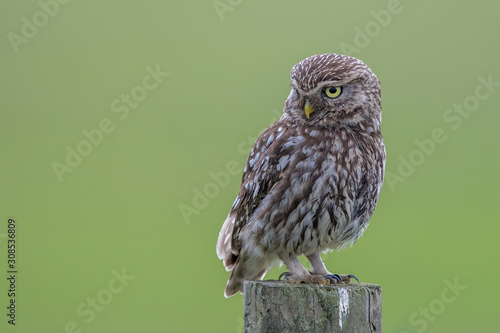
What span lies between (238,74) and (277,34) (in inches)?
42.3

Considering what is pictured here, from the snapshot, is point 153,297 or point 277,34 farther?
point 277,34

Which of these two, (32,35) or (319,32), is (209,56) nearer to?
(319,32)

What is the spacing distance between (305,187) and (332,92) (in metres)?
0.55

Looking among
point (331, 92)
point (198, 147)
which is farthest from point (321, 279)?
point (198, 147)

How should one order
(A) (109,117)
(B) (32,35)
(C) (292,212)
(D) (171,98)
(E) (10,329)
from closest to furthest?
1. (C) (292,212)
2. (E) (10,329)
3. (A) (109,117)
4. (D) (171,98)
5. (B) (32,35)

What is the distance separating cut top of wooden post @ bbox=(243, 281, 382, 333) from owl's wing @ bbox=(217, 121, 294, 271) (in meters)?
1.03

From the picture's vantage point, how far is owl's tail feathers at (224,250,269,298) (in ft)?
13.9

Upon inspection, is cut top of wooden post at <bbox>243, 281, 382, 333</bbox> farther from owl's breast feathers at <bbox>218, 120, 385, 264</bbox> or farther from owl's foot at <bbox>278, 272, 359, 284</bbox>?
owl's breast feathers at <bbox>218, 120, 385, 264</bbox>

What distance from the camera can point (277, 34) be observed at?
10.1 metres

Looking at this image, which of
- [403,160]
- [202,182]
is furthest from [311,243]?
[202,182]

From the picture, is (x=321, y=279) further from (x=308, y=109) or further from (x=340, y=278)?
(x=308, y=109)

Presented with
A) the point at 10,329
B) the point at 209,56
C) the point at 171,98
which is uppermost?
the point at 209,56

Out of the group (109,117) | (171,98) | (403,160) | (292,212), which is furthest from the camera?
(171,98)

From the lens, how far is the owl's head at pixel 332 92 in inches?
154
